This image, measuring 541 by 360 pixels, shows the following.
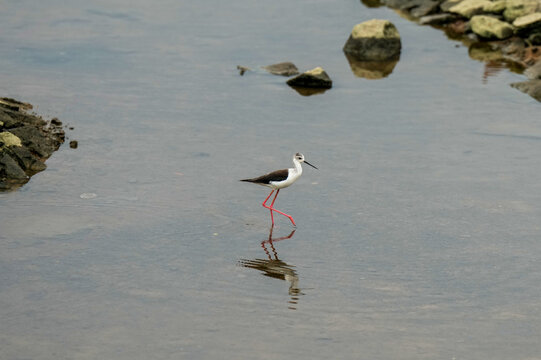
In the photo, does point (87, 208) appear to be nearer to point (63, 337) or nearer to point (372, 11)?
point (63, 337)

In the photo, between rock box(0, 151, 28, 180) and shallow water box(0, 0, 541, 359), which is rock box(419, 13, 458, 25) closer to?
shallow water box(0, 0, 541, 359)

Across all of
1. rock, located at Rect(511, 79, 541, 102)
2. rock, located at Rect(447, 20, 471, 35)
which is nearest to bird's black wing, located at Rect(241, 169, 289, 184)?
rock, located at Rect(511, 79, 541, 102)

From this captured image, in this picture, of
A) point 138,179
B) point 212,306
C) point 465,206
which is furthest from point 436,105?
point 212,306

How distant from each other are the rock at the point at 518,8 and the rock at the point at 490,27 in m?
0.26

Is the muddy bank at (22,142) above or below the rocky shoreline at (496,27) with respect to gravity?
below

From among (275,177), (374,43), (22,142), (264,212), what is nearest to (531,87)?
(374,43)

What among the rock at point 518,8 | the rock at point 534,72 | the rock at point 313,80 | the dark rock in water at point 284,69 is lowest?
the rock at point 313,80

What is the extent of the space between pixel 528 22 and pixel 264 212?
38.3 ft

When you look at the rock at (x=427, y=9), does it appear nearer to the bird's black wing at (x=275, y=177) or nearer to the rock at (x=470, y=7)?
the rock at (x=470, y=7)

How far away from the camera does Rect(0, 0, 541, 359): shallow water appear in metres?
9.70

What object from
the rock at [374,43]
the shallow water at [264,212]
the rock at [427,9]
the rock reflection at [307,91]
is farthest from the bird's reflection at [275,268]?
the rock at [427,9]

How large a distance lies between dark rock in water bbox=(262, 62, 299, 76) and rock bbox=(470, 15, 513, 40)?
19.4 feet

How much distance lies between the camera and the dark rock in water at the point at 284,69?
2048cm

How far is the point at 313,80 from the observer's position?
19.7m
